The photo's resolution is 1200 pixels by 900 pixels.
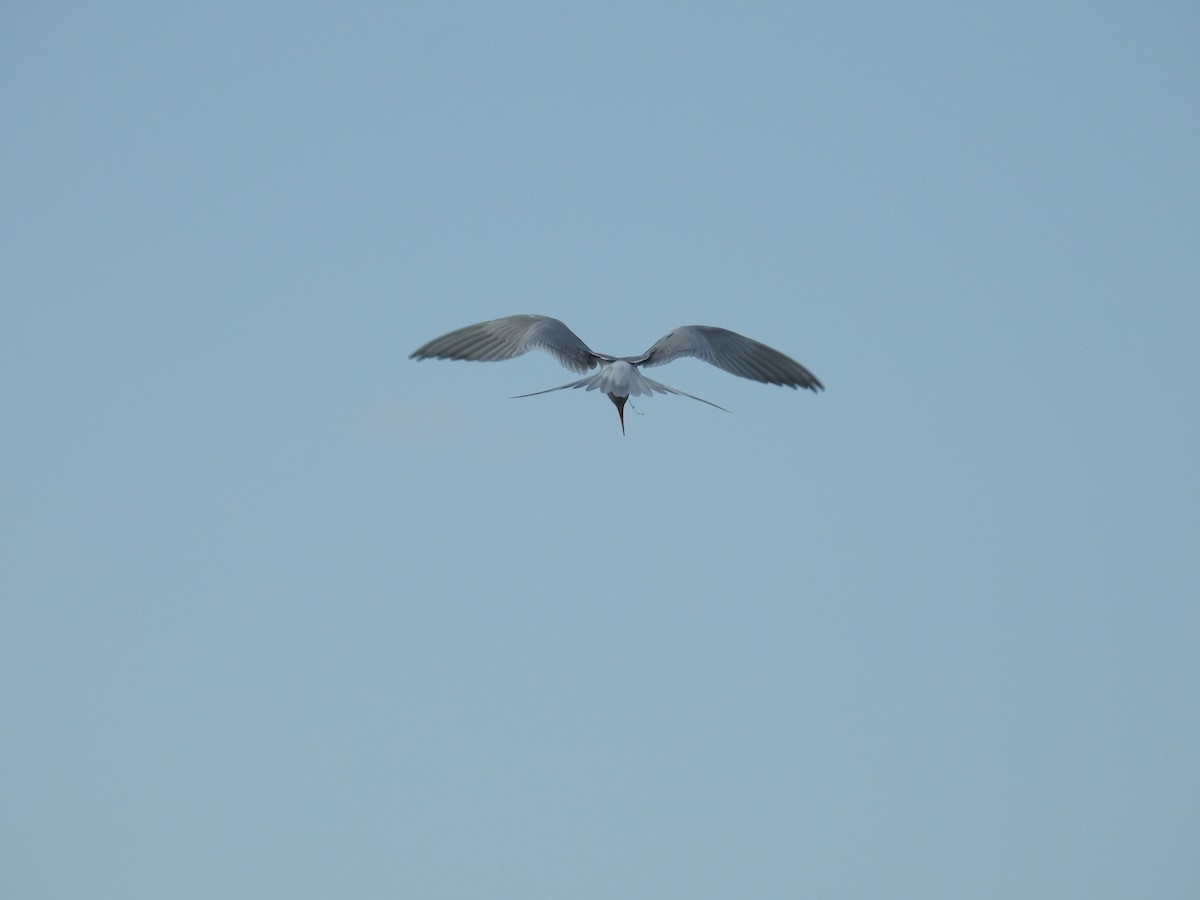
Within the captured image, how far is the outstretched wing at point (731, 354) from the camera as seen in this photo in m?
22.6

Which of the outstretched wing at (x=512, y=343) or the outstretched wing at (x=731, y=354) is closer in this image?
the outstretched wing at (x=731, y=354)

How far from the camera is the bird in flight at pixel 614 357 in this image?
2273 centimetres

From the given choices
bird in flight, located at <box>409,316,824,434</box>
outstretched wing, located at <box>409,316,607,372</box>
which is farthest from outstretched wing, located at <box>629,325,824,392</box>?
outstretched wing, located at <box>409,316,607,372</box>

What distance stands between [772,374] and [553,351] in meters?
3.57

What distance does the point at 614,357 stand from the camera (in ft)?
73.5

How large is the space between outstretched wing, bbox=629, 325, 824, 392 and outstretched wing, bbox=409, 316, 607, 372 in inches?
44.6

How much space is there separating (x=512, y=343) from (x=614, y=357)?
2225 millimetres

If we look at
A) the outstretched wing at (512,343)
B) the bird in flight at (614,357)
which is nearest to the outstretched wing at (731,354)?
the bird in flight at (614,357)

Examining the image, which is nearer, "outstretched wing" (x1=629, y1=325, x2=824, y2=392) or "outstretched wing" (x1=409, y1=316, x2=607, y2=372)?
"outstretched wing" (x1=629, y1=325, x2=824, y2=392)

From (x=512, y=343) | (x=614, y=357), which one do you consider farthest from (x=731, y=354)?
(x=512, y=343)

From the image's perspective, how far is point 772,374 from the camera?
75.3ft

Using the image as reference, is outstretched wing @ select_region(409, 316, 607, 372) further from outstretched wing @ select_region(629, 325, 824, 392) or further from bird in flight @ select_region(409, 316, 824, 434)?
outstretched wing @ select_region(629, 325, 824, 392)

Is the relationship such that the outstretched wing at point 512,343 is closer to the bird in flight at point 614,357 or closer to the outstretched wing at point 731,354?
the bird in flight at point 614,357

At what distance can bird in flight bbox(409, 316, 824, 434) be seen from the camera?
2273 cm
